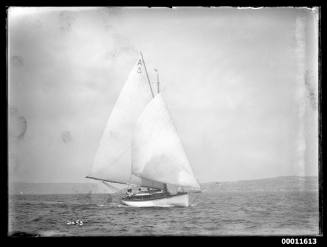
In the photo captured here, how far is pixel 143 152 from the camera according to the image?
12.7 meters

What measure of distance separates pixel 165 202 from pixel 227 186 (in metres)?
1.22

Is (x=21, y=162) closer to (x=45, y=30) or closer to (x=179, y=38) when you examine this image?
(x=45, y=30)

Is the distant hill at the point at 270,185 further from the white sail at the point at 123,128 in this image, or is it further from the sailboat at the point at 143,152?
the white sail at the point at 123,128

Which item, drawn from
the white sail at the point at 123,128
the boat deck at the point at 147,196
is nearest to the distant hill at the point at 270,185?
the boat deck at the point at 147,196

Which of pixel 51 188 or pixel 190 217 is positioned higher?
pixel 51 188

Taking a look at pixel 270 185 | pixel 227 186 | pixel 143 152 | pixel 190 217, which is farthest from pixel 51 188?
pixel 270 185

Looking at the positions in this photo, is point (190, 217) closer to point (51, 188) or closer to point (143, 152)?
point (143, 152)

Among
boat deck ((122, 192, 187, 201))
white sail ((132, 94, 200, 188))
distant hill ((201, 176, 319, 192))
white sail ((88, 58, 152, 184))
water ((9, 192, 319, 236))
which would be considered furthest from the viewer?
boat deck ((122, 192, 187, 201))

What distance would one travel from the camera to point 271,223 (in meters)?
11.9

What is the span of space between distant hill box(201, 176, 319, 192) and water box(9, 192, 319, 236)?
10cm

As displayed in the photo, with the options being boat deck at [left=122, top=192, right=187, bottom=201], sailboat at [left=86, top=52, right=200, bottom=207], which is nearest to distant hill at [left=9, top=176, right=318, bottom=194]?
sailboat at [left=86, top=52, right=200, bottom=207]

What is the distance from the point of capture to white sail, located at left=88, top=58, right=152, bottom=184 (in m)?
12.2

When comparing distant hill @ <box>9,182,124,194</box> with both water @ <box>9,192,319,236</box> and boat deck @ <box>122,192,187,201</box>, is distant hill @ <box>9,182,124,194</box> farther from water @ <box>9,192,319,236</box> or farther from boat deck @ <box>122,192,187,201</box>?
boat deck @ <box>122,192,187,201</box>
